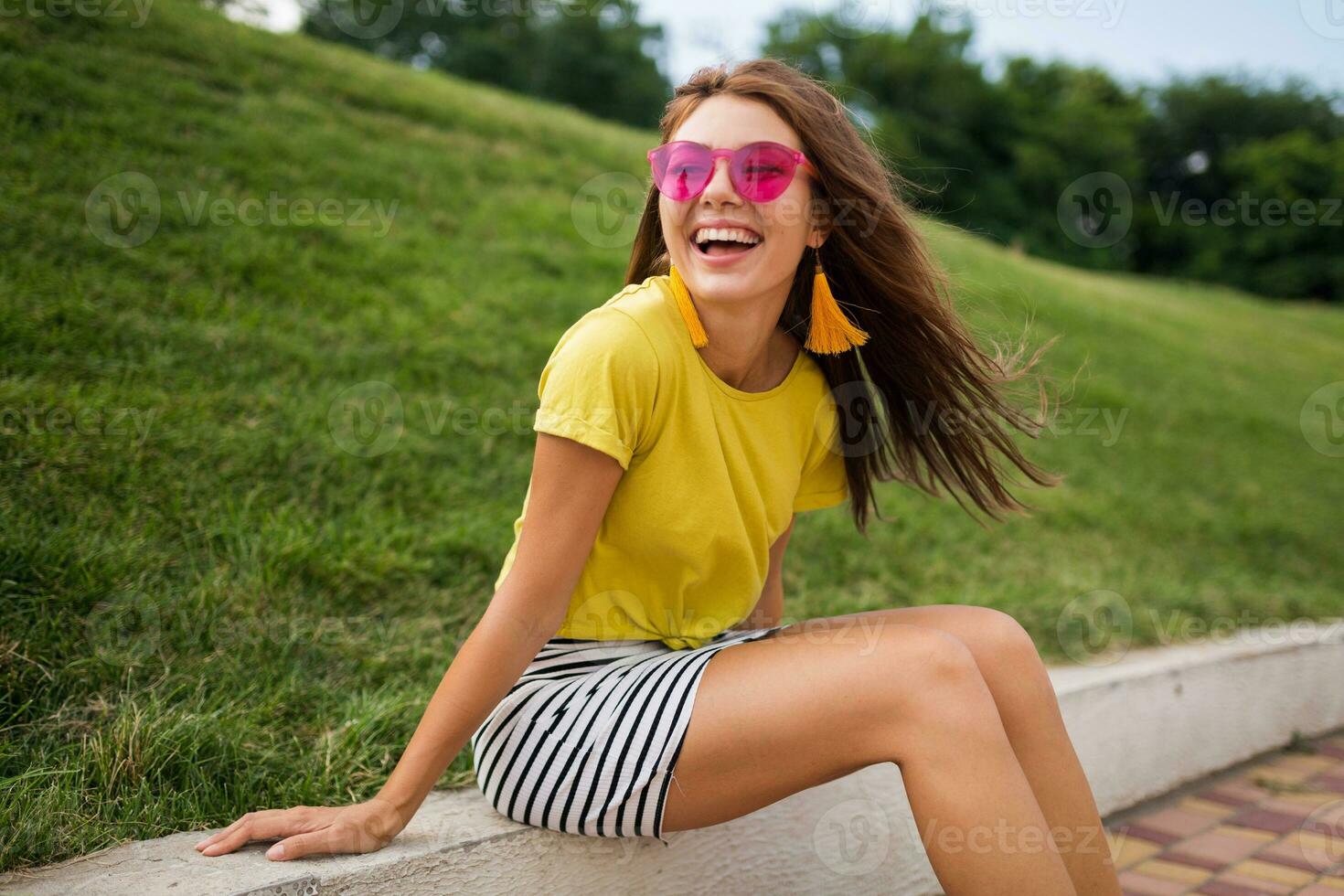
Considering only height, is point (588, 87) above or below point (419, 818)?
above

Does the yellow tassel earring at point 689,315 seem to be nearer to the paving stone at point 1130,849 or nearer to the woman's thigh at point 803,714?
the woman's thigh at point 803,714

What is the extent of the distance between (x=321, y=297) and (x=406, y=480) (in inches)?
43.6

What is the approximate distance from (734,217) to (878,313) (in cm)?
44

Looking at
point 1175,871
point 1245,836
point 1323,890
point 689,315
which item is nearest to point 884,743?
point 689,315

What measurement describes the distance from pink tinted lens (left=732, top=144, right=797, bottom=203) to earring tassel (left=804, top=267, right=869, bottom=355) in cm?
24

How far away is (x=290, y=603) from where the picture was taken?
2.42 m

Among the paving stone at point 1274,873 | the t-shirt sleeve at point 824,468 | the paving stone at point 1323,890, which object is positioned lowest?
the paving stone at point 1274,873

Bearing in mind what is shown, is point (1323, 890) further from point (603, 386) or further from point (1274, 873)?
point (603, 386)

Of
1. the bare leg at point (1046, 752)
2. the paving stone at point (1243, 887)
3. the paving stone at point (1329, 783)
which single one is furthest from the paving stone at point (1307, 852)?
the bare leg at point (1046, 752)

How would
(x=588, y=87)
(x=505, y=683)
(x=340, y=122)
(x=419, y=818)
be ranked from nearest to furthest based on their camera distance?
(x=505, y=683) → (x=419, y=818) → (x=340, y=122) → (x=588, y=87)

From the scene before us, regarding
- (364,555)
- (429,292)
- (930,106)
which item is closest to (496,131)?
(429,292)

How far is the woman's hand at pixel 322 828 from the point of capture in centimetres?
153

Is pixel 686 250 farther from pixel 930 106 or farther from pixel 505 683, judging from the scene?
pixel 930 106

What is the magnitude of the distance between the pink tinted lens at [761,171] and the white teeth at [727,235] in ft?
0.20
